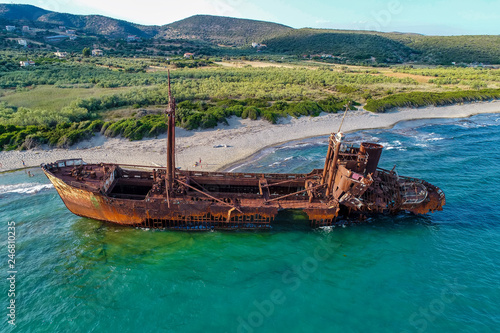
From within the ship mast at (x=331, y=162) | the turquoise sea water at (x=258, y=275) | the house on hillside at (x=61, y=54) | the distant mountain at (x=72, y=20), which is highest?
the distant mountain at (x=72, y=20)

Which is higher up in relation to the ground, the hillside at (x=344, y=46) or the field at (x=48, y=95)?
the hillside at (x=344, y=46)

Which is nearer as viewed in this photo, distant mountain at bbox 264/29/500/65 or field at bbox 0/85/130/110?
field at bbox 0/85/130/110

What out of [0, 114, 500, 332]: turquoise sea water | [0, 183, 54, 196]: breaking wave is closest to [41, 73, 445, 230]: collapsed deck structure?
[0, 114, 500, 332]: turquoise sea water

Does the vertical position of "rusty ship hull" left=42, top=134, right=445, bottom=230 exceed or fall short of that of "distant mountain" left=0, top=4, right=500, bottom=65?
it falls short

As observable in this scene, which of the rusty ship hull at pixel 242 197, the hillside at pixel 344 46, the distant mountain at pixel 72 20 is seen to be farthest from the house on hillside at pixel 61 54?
the hillside at pixel 344 46

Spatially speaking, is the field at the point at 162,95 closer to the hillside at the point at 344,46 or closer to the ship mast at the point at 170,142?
the ship mast at the point at 170,142

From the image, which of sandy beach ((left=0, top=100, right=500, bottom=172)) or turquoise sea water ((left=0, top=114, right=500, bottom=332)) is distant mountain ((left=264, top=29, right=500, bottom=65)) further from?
turquoise sea water ((left=0, top=114, right=500, bottom=332))

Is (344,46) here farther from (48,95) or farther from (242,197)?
(242,197)

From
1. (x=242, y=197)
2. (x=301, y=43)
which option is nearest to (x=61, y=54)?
(x=242, y=197)
